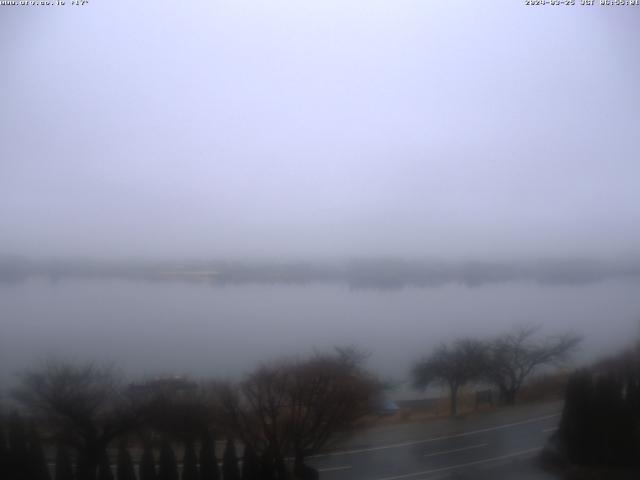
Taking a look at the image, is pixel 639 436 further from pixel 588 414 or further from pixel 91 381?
pixel 91 381

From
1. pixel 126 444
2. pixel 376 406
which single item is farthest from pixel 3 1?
pixel 376 406

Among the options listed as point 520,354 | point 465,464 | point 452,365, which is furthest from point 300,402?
point 520,354

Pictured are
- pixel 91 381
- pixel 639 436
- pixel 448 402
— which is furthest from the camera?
pixel 639 436

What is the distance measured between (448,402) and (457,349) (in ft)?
0.57

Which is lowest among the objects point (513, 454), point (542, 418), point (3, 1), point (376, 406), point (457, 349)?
point (513, 454)

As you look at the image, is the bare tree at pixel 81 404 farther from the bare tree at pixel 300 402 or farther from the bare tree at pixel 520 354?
the bare tree at pixel 520 354

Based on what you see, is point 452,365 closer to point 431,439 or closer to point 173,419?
point 431,439

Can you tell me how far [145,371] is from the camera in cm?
146

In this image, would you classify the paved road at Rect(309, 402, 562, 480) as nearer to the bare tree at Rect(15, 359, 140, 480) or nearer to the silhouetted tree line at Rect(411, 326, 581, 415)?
the silhouetted tree line at Rect(411, 326, 581, 415)

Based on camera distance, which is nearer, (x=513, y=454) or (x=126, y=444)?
(x=126, y=444)

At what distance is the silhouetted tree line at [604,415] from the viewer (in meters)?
1.66

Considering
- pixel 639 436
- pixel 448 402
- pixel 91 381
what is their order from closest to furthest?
pixel 91 381 → pixel 448 402 → pixel 639 436

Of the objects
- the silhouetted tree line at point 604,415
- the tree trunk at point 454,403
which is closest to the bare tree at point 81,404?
the tree trunk at point 454,403

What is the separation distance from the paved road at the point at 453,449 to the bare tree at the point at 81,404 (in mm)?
569
